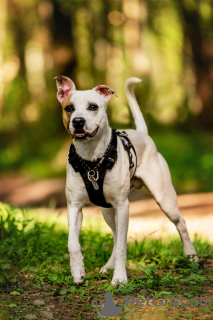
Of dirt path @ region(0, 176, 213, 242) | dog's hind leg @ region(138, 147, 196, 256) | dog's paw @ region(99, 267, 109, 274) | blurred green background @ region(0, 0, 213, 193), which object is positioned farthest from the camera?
blurred green background @ region(0, 0, 213, 193)

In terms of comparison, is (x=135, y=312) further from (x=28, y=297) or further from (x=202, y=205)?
(x=202, y=205)

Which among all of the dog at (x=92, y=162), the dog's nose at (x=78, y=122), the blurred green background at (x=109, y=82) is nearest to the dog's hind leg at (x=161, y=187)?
the dog at (x=92, y=162)

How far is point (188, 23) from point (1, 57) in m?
10.7

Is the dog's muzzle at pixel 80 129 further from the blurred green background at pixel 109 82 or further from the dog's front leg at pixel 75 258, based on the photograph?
the blurred green background at pixel 109 82

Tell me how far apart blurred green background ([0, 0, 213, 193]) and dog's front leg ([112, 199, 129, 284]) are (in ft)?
23.3

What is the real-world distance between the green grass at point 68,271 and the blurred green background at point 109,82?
20.2 feet

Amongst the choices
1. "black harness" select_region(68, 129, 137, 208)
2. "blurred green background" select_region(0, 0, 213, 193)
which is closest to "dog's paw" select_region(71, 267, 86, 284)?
"black harness" select_region(68, 129, 137, 208)

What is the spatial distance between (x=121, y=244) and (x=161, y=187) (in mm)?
939

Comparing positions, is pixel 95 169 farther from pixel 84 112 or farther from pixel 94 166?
pixel 84 112

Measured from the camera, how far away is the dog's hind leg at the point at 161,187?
4.89 metres

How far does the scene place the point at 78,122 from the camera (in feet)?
12.6

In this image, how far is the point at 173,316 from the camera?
3.48 m

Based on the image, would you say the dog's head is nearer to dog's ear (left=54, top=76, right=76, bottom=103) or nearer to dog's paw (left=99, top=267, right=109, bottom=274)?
dog's ear (left=54, top=76, right=76, bottom=103)

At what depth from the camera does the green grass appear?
3809 mm
